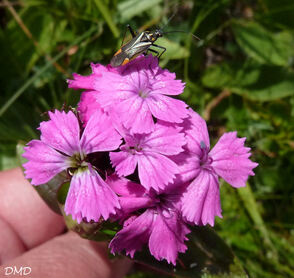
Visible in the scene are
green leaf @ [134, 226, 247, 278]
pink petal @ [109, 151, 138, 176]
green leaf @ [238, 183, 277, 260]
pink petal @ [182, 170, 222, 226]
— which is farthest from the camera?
green leaf @ [238, 183, 277, 260]

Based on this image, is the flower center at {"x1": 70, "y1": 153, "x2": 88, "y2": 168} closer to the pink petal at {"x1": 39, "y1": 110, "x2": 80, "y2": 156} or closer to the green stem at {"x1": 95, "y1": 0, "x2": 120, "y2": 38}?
the pink petal at {"x1": 39, "y1": 110, "x2": 80, "y2": 156}

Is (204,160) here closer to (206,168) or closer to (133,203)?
(206,168)

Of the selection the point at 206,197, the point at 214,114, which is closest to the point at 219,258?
the point at 206,197

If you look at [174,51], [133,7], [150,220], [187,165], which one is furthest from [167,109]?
[133,7]

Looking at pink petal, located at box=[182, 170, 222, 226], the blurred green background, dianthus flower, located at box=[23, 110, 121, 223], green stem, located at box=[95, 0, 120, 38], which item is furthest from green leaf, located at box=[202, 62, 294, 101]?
dianthus flower, located at box=[23, 110, 121, 223]

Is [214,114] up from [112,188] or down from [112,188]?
down

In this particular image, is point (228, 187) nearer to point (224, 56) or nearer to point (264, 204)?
point (264, 204)
